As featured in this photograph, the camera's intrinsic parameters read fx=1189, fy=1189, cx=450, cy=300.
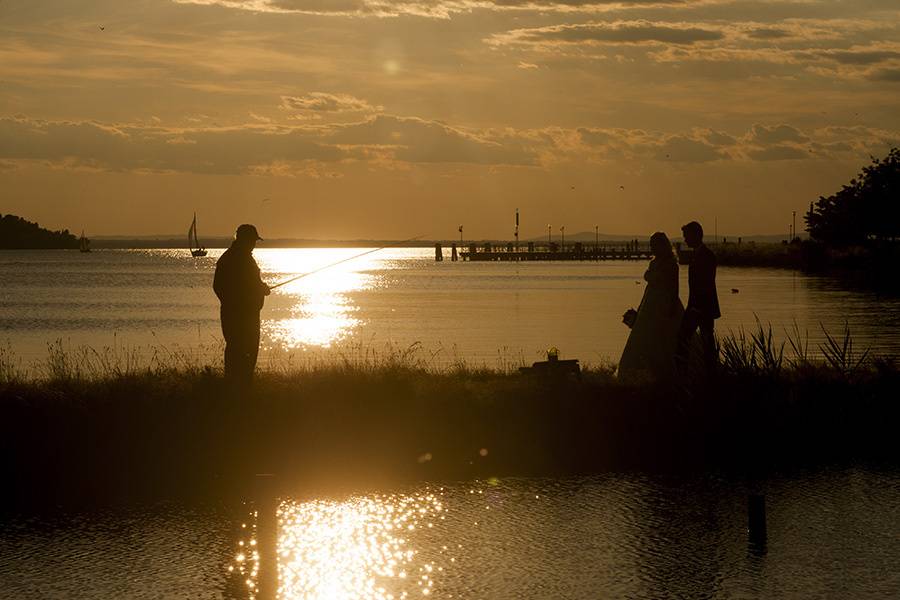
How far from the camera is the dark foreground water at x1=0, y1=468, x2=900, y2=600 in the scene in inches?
322

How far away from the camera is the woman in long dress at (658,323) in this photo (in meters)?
15.8

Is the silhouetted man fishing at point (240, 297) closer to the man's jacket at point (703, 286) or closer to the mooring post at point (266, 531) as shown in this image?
the mooring post at point (266, 531)

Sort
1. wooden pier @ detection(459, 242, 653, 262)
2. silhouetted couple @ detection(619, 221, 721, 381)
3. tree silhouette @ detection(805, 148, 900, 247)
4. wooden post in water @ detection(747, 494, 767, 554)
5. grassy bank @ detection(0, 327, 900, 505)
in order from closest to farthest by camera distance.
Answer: wooden post in water @ detection(747, 494, 767, 554) < grassy bank @ detection(0, 327, 900, 505) < silhouetted couple @ detection(619, 221, 721, 381) < tree silhouette @ detection(805, 148, 900, 247) < wooden pier @ detection(459, 242, 653, 262)

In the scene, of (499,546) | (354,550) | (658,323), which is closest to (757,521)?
(499,546)

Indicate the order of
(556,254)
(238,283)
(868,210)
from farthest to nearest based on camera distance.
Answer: (556,254) → (868,210) → (238,283)

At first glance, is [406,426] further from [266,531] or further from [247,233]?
[266,531]

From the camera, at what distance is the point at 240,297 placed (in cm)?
1417

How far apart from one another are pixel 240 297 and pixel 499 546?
19.6 ft

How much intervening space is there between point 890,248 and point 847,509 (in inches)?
3597

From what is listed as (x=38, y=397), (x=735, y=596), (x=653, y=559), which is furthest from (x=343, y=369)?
(x=735, y=596)

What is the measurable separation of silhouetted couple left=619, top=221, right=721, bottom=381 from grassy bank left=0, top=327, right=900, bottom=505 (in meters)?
0.47

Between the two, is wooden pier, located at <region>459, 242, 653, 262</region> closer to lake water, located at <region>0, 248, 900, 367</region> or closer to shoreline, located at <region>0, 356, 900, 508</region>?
lake water, located at <region>0, 248, 900, 367</region>

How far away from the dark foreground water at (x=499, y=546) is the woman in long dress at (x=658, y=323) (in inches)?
169

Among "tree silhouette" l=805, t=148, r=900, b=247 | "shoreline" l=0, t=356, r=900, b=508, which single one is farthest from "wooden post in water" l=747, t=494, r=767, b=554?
"tree silhouette" l=805, t=148, r=900, b=247
